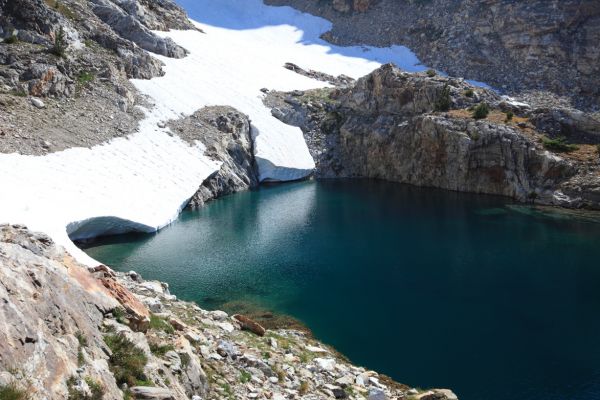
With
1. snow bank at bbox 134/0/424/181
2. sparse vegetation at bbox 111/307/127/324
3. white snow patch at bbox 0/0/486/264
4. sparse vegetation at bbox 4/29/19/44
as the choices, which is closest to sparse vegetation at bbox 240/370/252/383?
sparse vegetation at bbox 111/307/127/324

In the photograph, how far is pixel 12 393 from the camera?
24.6ft

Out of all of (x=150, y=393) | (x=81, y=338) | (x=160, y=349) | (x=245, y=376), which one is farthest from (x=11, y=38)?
(x=150, y=393)

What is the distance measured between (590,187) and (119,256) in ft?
138

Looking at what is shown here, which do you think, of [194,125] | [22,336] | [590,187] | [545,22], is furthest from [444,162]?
[22,336]

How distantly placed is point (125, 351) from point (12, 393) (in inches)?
133

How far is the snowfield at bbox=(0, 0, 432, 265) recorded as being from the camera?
32.8 m

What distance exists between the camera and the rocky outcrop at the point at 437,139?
5128 centimetres

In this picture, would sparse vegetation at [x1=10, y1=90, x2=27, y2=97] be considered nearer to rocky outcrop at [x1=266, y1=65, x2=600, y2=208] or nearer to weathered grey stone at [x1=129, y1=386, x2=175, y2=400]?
rocky outcrop at [x1=266, y1=65, x2=600, y2=208]

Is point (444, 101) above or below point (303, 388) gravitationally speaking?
above

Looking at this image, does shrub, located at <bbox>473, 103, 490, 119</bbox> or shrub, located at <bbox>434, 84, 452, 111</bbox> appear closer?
shrub, located at <bbox>473, 103, 490, 119</bbox>

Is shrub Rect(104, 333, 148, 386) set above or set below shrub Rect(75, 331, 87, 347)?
below

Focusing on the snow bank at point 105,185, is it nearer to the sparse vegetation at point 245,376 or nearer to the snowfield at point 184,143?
the snowfield at point 184,143

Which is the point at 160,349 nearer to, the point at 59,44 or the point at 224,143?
the point at 224,143

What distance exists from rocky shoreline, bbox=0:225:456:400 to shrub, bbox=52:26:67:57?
126ft
